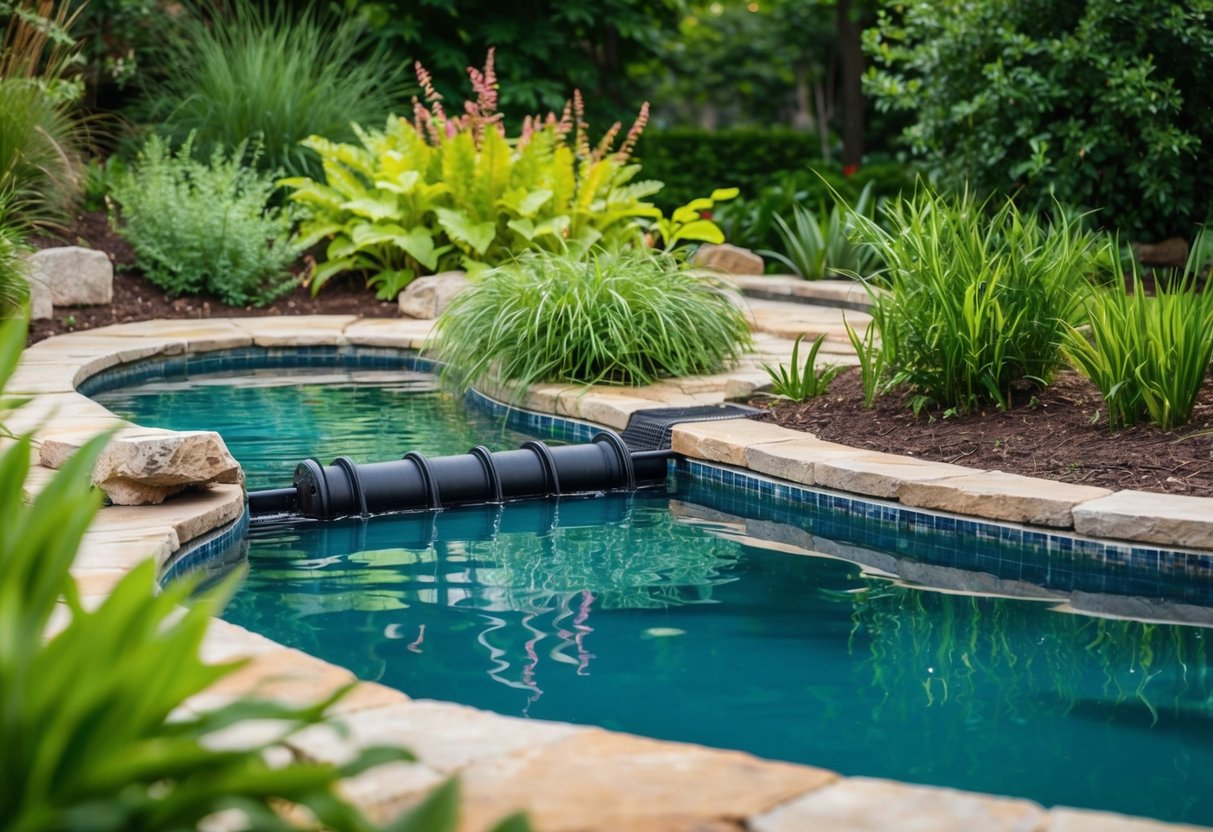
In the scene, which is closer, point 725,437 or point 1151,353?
point 1151,353

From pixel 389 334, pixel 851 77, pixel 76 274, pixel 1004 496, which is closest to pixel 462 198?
pixel 389 334

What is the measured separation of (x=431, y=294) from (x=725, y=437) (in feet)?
13.8

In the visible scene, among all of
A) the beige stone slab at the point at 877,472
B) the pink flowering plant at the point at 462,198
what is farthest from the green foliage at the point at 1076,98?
the beige stone slab at the point at 877,472

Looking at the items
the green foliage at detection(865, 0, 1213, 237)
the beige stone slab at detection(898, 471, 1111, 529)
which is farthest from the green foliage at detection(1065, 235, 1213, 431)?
the green foliage at detection(865, 0, 1213, 237)

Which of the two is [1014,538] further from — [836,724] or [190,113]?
[190,113]

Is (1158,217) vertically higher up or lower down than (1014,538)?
higher up

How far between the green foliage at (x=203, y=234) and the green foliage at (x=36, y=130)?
43 cm

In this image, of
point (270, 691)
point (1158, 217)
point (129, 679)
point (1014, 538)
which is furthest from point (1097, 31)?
point (129, 679)

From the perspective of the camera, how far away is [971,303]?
5.09 meters

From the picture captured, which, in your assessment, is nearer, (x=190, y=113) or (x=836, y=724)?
(x=836, y=724)

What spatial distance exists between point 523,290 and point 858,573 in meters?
2.79

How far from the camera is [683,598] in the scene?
3947 millimetres

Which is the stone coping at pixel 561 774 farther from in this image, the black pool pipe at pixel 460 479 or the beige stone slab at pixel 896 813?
the black pool pipe at pixel 460 479

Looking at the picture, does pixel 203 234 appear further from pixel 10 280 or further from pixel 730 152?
pixel 730 152
